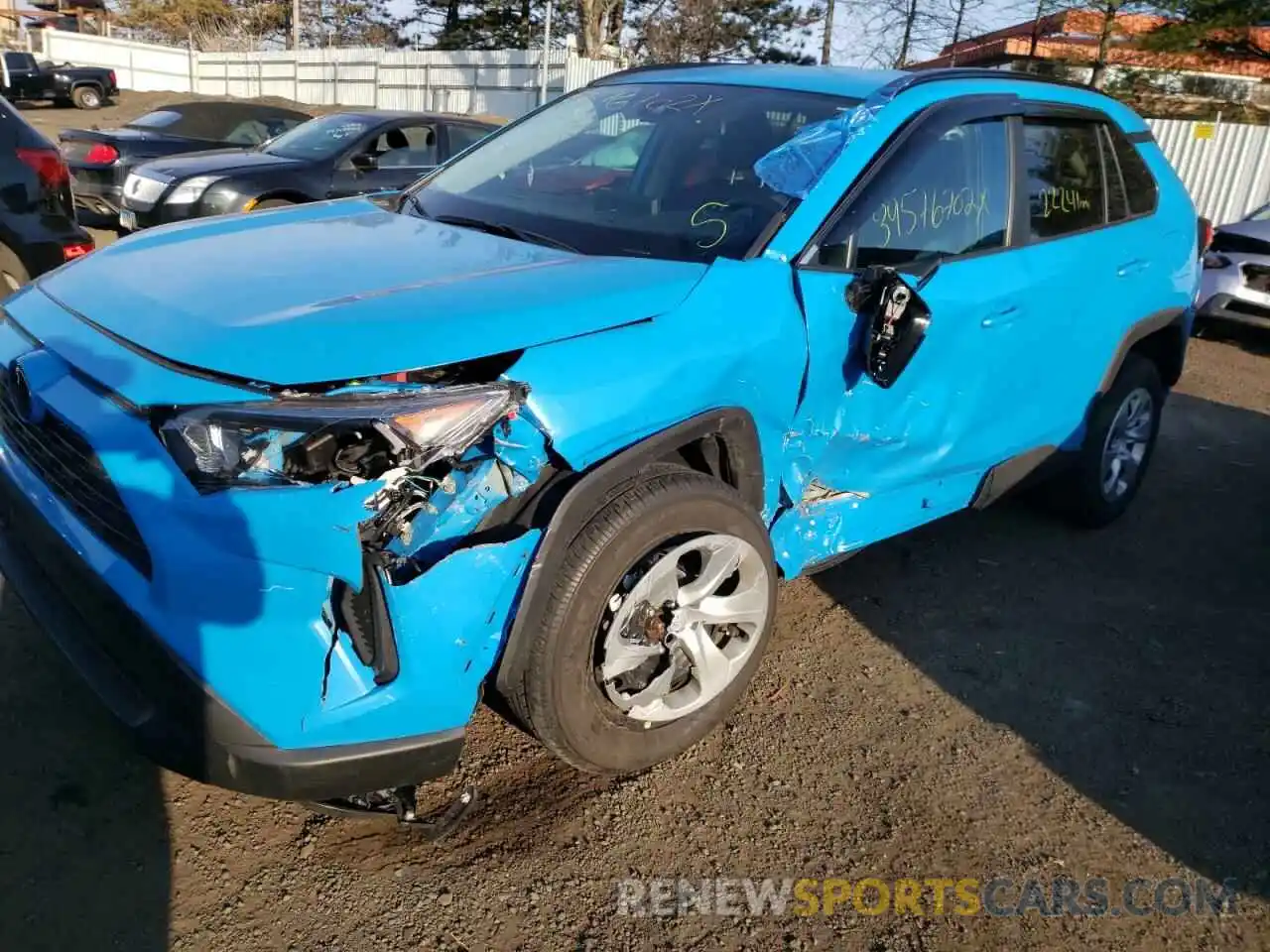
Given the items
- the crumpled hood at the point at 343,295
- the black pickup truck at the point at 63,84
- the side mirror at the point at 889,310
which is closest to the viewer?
the crumpled hood at the point at 343,295

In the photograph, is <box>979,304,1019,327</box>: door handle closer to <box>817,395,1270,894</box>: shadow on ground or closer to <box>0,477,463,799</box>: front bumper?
<box>817,395,1270,894</box>: shadow on ground

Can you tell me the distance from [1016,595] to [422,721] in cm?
270

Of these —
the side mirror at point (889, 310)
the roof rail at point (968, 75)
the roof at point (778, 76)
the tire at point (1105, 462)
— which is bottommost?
the tire at point (1105, 462)

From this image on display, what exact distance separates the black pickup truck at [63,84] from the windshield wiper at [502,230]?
26855 mm

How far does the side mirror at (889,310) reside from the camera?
2.78 meters

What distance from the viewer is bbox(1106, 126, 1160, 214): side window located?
4148mm

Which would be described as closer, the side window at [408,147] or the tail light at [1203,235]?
the tail light at [1203,235]

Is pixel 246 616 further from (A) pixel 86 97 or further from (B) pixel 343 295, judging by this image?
(A) pixel 86 97

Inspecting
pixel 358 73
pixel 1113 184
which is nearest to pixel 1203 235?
pixel 1113 184

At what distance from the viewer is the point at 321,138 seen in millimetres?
9039

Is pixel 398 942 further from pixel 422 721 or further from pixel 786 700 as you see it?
pixel 786 700

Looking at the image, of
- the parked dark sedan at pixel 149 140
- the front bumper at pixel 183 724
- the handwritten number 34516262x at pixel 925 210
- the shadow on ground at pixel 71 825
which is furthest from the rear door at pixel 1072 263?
the parked dark sedan at pixel 149 140

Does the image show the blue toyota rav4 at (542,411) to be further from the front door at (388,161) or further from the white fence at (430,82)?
the white fence at (430,82)

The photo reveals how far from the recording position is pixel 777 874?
243cm
